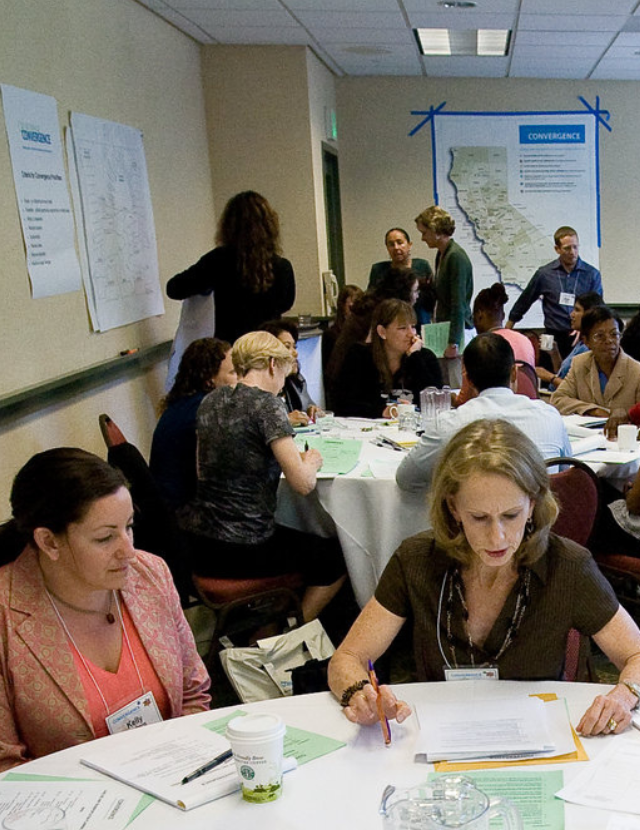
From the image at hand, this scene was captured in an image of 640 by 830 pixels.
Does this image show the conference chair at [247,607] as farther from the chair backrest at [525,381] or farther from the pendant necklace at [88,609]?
the chair backrest at [525,381]

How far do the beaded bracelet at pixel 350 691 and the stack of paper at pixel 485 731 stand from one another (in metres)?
0.12

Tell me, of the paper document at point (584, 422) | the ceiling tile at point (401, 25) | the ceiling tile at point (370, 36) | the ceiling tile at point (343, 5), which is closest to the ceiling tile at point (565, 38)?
the ceiling tile at point (401, 25)

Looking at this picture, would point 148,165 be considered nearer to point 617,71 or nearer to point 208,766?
point 208,766

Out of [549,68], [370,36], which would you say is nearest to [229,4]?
[370,36]

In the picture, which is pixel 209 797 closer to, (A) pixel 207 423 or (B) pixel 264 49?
(A) pixel 207 423

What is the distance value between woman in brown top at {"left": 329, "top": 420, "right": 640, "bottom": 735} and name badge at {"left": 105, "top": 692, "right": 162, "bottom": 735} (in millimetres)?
382

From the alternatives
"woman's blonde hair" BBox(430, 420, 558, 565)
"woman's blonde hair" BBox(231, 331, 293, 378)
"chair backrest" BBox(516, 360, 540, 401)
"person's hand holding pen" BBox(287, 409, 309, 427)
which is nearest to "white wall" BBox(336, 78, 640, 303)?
"chair backrest" BBox(516, 360, 540, 401)

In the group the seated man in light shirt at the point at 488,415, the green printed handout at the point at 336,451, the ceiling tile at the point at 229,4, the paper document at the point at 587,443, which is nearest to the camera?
the seated man in light shirt at the point at 488,415

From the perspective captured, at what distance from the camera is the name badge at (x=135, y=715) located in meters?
1.70

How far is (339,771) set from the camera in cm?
142

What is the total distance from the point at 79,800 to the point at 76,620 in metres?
0.46

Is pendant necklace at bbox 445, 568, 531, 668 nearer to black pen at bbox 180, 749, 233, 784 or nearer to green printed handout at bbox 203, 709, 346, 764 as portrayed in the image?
green printed handout at bbox 203, 709, 346, 764

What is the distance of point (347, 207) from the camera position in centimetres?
779

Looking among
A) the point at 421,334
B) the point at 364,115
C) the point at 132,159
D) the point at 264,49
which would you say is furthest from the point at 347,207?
the point at 132,159
